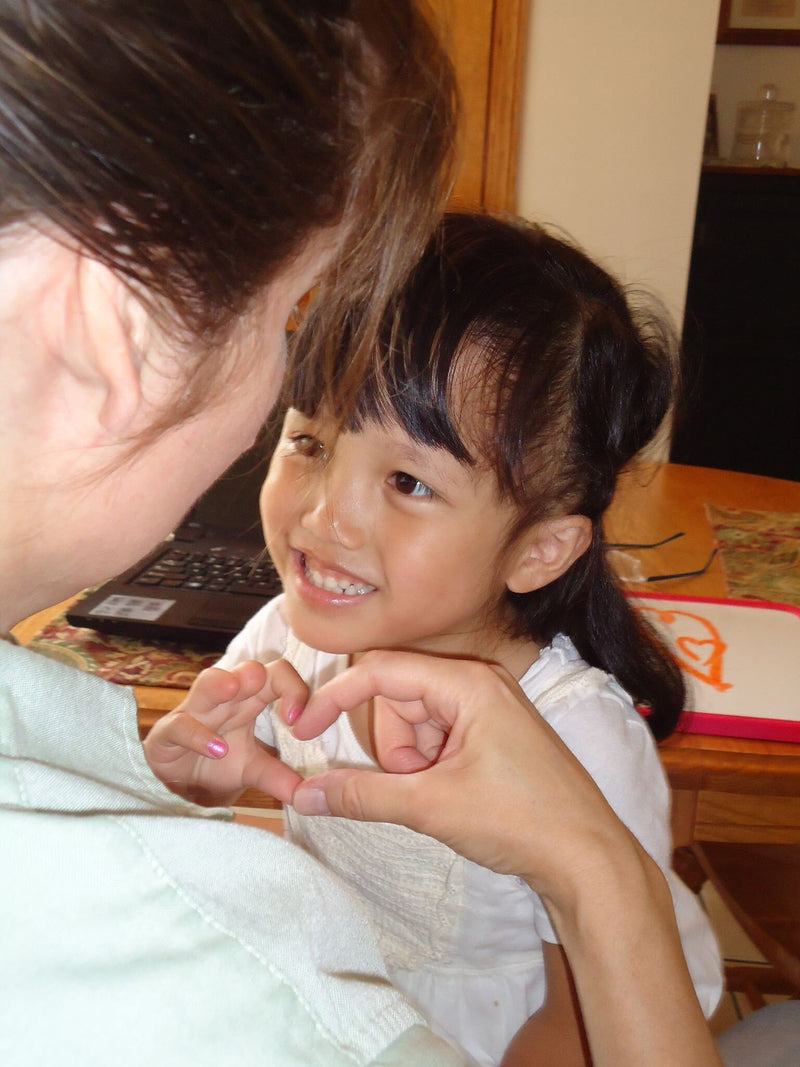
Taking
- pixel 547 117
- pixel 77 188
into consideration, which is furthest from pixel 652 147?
pixel 77 188

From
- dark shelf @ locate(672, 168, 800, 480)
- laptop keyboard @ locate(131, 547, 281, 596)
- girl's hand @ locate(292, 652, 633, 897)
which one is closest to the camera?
girl's hand @ locate(292, 652, 633, 897)

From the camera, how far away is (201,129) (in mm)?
345

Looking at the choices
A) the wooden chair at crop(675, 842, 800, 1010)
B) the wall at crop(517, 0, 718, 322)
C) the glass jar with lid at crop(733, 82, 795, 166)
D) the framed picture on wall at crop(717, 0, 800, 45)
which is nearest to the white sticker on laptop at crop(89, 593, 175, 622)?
the wooden chair at crop(675, 842, 800, 1010)

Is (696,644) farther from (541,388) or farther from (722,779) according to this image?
(541,388)

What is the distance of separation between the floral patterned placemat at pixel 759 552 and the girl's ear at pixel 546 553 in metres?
0.44

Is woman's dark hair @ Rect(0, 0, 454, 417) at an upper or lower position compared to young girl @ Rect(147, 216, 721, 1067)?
upper

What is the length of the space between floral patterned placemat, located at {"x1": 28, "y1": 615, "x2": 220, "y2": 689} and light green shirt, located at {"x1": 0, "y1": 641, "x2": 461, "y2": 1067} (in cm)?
52

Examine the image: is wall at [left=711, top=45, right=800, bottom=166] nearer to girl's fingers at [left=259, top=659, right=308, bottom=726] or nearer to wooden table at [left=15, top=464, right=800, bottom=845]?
wooden table at [left=15, top=464, right=800, bottom=845]

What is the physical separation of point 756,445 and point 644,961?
3.18 metres

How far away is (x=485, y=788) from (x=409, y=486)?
296 millimetres

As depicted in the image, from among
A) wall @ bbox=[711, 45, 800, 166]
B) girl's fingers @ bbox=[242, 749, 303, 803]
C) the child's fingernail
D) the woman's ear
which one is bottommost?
girl's fingers @ bbox=[242, 749, 303, 803]

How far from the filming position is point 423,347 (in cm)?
77

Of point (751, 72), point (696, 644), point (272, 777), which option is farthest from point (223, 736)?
point (751, 72)

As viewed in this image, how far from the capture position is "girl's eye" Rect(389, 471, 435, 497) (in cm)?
80
